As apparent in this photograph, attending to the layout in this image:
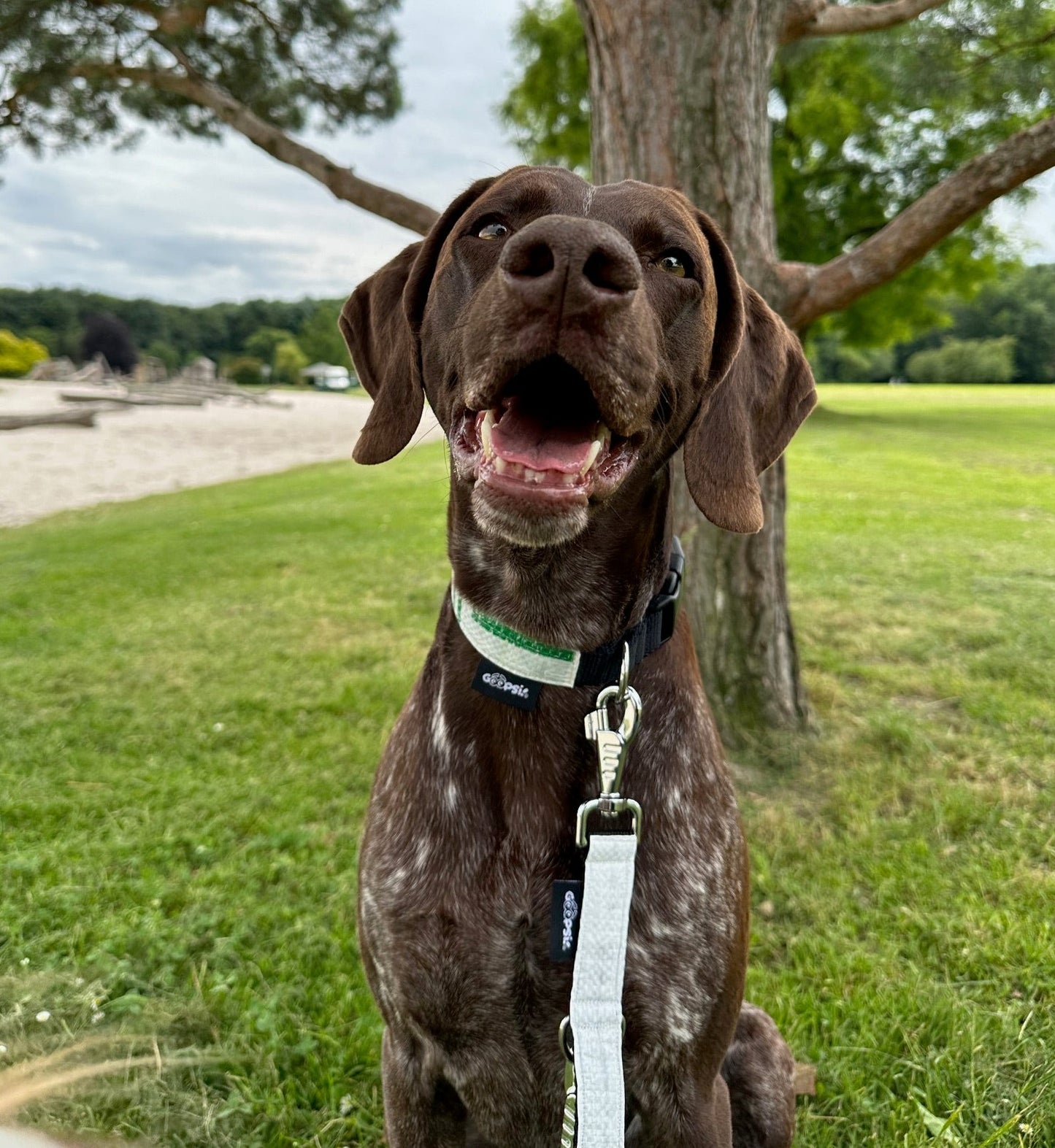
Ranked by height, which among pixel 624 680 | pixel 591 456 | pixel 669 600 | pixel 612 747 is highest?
pixel 591 456

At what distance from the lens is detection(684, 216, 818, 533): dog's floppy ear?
206 cm

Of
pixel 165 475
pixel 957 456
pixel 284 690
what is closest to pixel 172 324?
pixel 165 475

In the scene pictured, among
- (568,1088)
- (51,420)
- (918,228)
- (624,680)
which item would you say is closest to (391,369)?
(624,680)

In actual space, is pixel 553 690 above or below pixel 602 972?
above

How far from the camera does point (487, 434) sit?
1.75 metres

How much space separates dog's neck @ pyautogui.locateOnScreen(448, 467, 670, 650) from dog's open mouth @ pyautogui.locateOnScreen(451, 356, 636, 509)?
233mm

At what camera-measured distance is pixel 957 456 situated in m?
18.6

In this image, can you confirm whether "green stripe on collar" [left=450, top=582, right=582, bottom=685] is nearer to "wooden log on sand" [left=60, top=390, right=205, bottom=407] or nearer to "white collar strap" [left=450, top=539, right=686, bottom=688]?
"white collar strap" [left=450, top=539, right=686, bottom=688]

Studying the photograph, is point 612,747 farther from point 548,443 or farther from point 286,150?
point 286,150

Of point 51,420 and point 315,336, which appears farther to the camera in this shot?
point 315,336

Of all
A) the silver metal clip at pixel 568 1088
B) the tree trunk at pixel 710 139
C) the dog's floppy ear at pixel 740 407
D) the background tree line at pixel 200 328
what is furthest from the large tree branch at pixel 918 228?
the background tree line at pixel 200 328

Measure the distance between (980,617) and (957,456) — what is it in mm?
13590

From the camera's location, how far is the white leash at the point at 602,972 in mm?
1541

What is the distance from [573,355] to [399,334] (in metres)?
0.78
